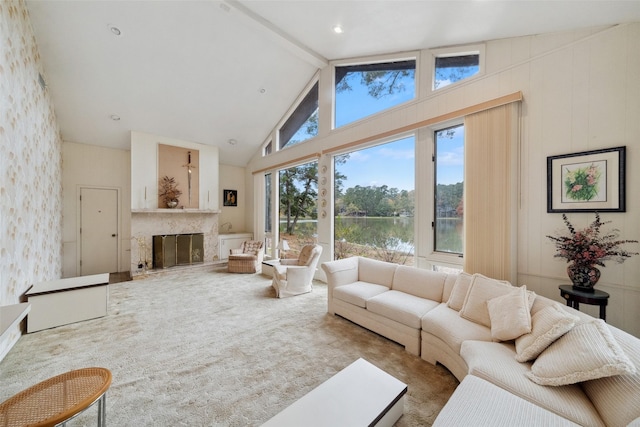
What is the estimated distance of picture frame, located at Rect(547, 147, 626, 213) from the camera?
2.15 metres

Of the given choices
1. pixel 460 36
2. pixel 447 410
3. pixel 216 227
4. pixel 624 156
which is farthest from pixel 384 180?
pixel 216 227

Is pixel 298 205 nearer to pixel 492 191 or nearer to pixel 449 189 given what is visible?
pixel 449 189

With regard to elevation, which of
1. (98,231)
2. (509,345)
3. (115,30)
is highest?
(115,30)

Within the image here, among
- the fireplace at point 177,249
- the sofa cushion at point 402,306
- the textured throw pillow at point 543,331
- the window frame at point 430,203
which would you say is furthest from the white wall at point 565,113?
the fireplace at point 177,249

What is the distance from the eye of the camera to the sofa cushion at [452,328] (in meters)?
1.99

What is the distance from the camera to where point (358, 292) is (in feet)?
9.89

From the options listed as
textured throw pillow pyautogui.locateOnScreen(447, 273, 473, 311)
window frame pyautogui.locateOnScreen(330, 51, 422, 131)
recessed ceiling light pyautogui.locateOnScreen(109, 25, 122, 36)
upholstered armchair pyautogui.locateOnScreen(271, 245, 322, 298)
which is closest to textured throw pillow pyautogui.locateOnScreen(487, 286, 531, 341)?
textured throw pillow pyautogui.locateOnScreen(447, 273, 473, 311)

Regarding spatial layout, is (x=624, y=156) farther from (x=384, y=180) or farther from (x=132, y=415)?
(x=132, y=415)

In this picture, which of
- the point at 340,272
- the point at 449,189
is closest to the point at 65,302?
the point at 340,272

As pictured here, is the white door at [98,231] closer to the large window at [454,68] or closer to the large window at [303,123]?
the large window at [303,123]

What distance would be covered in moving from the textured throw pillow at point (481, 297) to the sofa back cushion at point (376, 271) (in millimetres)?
1042

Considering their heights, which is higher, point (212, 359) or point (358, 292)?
point (358, 292)

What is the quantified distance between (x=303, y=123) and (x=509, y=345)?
17.4 feet

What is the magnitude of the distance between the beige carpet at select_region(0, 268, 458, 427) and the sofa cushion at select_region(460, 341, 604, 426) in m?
0.45
